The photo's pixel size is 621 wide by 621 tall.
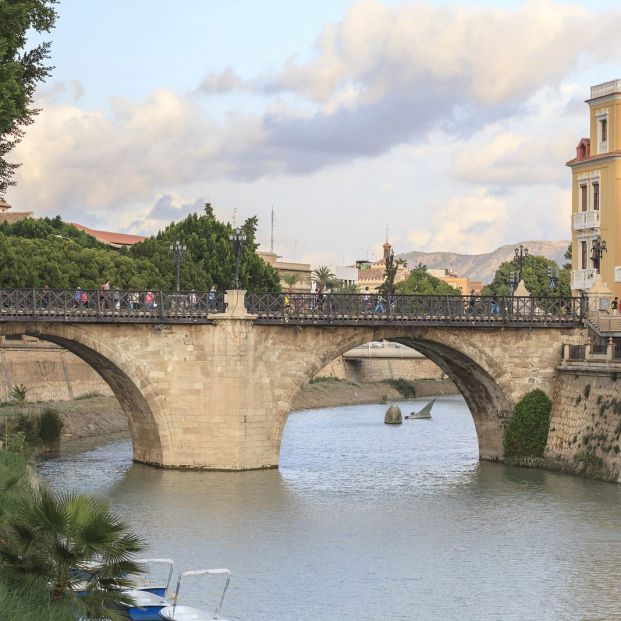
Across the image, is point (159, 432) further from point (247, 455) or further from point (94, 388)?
point (94, 388)

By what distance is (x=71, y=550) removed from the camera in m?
17.3

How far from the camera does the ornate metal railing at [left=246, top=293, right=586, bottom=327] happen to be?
1715 inches

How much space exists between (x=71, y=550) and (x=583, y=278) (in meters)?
41.0

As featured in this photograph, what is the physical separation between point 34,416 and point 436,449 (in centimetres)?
1687

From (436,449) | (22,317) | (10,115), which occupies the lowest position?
(436,449)

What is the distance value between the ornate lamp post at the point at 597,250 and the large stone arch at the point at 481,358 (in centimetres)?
434

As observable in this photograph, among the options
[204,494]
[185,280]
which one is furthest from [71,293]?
[185,280]

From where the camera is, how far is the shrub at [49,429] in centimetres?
5038

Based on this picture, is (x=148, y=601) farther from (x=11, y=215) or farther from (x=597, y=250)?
(x=11, y=215)

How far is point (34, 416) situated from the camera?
170 ft

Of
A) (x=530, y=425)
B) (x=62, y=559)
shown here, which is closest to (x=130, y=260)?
(x=530, y=425)

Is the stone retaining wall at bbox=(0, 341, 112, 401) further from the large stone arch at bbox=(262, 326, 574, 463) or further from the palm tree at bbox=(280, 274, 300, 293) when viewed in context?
the palm tree at bbox=(280, 274, 300, 293)

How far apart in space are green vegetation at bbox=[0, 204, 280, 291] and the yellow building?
2633 centimetres

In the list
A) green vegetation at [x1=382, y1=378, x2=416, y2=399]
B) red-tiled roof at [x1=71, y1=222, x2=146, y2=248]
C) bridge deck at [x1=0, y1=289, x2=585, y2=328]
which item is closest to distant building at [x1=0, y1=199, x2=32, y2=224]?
red-tiled roof at [x1=71, y1=222, x2=146, y2=248]
